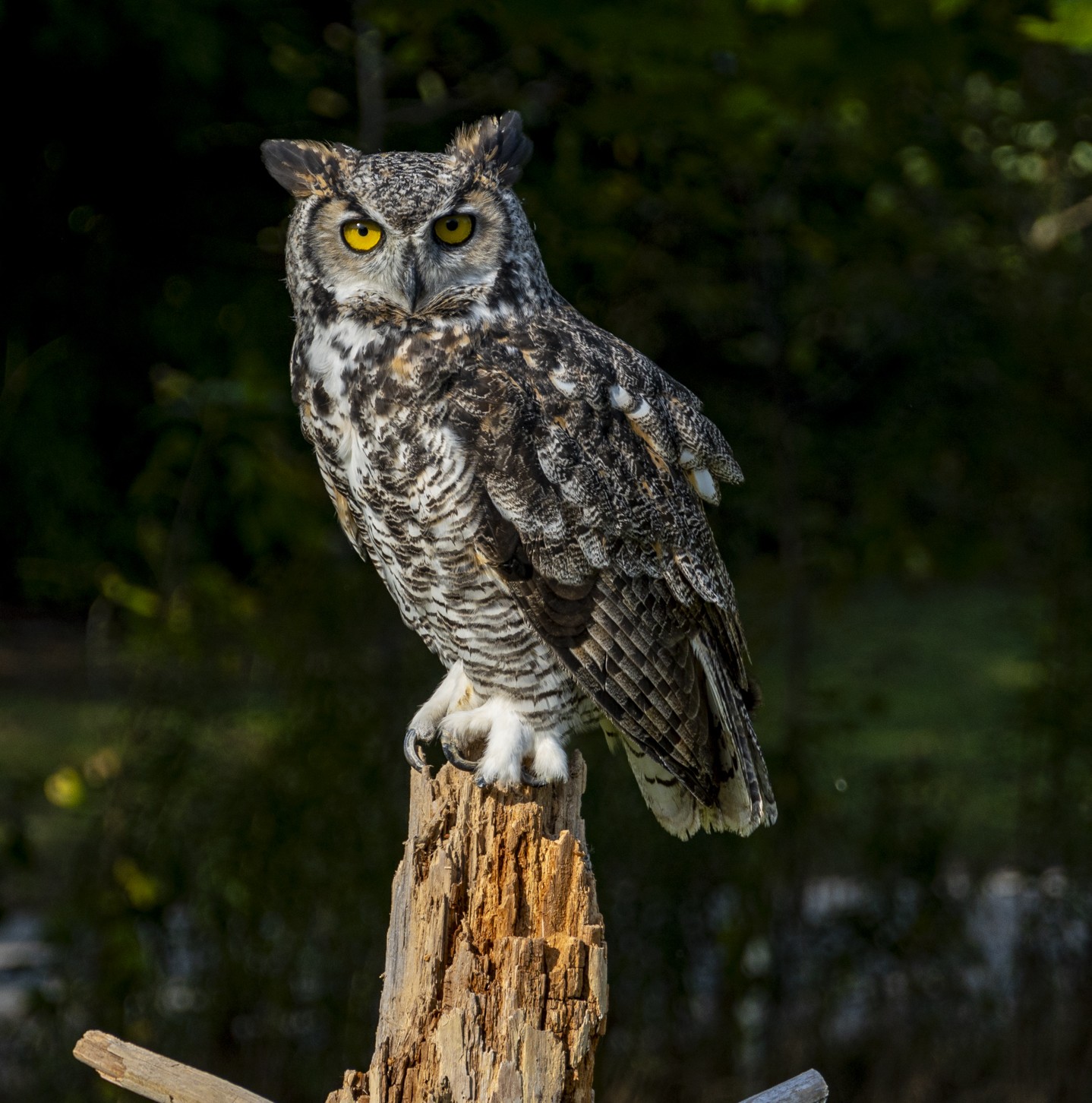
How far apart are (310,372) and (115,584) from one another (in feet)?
5.13

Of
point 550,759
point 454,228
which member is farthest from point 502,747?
point 454,228

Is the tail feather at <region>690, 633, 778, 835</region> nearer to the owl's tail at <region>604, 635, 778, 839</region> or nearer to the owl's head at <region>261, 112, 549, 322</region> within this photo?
the owl's tail at <region>604, 635, 778, 839</region>

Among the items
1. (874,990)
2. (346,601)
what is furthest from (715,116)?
(874,990)

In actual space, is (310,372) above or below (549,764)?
above

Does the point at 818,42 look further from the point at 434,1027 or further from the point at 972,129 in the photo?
the point at 434,1027

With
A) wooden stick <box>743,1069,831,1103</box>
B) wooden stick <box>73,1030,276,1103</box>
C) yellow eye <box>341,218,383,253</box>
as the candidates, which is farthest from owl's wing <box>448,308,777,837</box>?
wooden stick <box>73,1030,276,1103</box>

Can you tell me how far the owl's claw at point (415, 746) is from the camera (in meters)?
2.29

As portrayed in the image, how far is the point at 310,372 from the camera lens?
86.4 inches

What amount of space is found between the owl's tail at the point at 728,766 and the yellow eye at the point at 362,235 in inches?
32.8

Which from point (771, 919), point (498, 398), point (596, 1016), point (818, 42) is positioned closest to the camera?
point (596, 1016)

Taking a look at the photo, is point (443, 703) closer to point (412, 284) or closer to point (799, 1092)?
point (412, 284)

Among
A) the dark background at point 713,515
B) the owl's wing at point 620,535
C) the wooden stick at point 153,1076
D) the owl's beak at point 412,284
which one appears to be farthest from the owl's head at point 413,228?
the wooden stick at point 153,1076

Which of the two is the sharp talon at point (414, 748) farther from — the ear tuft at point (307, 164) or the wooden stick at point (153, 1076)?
the ear tuft at point (307, 164)

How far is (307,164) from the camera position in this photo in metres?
2.18
